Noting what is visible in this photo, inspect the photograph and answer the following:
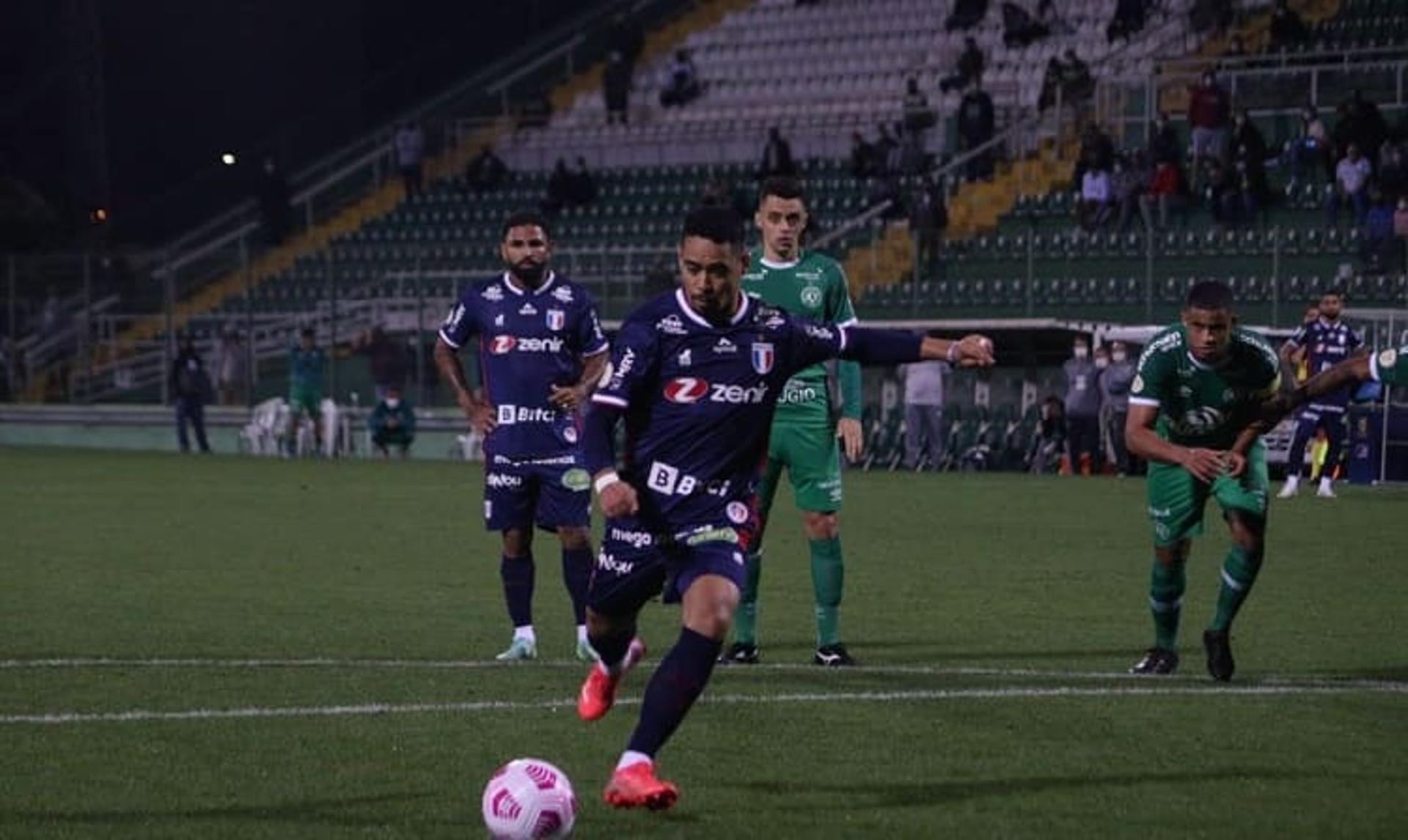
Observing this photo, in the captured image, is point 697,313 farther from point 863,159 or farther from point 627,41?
point 627,41

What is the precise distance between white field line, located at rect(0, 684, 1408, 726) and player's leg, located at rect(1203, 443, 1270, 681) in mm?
335

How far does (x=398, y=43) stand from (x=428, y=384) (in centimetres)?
1357

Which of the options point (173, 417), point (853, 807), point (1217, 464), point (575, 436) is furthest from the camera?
point (173, 417)

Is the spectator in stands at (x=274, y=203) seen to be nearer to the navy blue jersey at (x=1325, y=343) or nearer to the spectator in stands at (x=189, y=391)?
the spectator in stands at (x=189, y=391)

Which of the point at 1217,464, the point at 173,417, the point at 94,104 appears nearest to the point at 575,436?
the point at 1217,464

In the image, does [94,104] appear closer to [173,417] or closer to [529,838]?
[173,417]

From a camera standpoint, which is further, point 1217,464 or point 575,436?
point 575,436

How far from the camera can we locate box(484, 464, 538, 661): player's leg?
1297 cm

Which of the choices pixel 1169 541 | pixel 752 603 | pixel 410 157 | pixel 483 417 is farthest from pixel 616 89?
pixel 1169 541

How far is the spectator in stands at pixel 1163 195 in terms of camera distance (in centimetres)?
3631

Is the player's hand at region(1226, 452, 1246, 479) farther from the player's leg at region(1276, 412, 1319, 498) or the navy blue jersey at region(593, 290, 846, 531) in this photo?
the player's leg at region(1276, 412, 1319, 498)

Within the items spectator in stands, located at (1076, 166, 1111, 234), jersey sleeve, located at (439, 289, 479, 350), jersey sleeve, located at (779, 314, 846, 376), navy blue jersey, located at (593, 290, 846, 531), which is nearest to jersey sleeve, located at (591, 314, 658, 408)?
navy blue jersey, located at (593, 290, 846, 531)

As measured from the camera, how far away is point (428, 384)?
40719mm

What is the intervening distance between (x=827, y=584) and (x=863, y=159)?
97.5 feet
